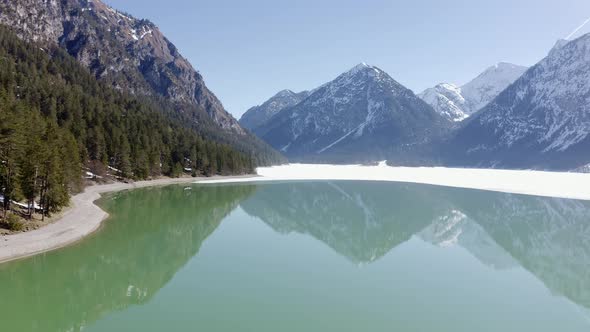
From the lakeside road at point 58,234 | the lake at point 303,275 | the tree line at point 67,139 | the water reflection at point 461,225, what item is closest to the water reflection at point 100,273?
the lake at point 303,275

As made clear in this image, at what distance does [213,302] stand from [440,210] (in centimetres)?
7041

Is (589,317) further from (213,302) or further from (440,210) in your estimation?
(440,210)

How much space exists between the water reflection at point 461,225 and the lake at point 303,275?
12.7 inches

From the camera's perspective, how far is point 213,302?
2962cm

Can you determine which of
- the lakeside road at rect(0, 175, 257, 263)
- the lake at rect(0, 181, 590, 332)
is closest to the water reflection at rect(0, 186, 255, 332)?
the lake at rect(0, 181, 590, 332)

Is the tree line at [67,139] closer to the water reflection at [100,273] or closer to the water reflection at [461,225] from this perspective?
the water reflection at [100,273]

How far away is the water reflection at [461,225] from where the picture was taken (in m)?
48.1

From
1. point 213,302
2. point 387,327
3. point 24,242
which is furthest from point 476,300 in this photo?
point 24,242

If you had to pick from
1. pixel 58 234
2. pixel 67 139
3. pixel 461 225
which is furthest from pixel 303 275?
pixel 67 139

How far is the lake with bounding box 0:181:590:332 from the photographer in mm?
27109

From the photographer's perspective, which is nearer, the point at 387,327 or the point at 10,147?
the point at 387,327

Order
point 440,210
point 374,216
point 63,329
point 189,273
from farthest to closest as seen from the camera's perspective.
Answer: point 440,210 → point 374,216 → point 189,273 → point 63,329

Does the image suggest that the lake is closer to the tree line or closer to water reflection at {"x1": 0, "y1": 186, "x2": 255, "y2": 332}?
water reflection at {"x1": 0, "y1": 186, "x2": 255, "y2": 332}

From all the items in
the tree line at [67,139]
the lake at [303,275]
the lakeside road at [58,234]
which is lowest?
the lake at [303,275]
